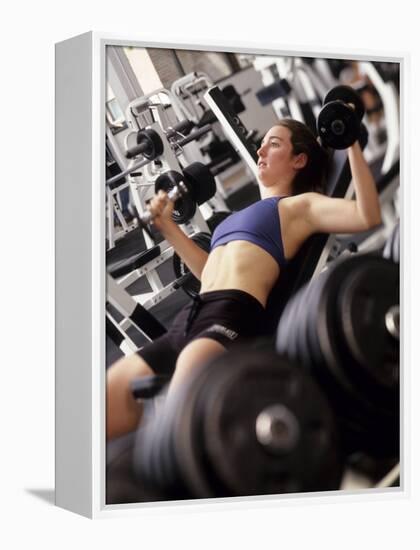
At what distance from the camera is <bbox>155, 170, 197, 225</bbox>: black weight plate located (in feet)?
11.7

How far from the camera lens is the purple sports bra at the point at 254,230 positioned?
12.0 feet

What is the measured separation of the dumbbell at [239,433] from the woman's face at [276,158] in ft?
1.93

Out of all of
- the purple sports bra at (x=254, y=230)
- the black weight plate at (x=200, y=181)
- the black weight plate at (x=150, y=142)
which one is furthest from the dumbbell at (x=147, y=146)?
the purple sports bra at (x=254, y=230)

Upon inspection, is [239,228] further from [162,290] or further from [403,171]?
[403,171]

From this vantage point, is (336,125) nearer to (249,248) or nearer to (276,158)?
(276,158)

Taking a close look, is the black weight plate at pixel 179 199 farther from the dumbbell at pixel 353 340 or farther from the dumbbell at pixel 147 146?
the dumbbell at pixel 353 340

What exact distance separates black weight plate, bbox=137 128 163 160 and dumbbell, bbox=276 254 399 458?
66 centimetres

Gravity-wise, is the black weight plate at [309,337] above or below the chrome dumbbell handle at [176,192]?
below

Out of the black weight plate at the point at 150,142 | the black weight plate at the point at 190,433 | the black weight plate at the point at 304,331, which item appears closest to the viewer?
the black weight plate at the point at 190,433

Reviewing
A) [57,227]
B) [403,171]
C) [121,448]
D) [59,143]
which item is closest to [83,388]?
[121,448]

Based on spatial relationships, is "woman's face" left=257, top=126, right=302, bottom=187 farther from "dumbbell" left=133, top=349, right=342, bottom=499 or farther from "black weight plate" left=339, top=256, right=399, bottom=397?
"dumbbell" left=133, top=349, right=342, bottom=499

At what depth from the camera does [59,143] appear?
3664 millimetres

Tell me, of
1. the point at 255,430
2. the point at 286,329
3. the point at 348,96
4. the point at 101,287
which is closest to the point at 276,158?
the point at 348,96

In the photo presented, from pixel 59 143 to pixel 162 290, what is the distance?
60 centimetres
